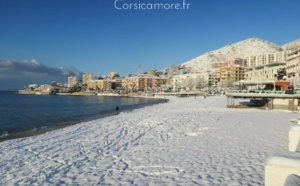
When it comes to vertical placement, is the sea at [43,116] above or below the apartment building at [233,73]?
below

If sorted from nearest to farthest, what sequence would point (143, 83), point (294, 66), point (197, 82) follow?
point (294, 66), point (197, 82), point (143, 83)

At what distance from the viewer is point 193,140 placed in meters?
14.4

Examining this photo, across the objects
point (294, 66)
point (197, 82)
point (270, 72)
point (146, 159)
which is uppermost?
point (270, 72)

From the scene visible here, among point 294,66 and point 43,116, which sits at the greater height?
point 294,66

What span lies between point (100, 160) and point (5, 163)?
5.33 metres

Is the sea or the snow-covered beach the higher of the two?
the snow-covered beach

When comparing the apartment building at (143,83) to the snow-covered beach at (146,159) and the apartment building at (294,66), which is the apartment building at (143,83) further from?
the snow-covered beach at (146,159)

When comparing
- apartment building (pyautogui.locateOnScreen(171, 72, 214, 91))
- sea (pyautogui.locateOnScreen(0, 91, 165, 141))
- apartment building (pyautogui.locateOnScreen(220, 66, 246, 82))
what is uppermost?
apartment building (pyautogui.locateOnScreen(220, 66, 246, 82))

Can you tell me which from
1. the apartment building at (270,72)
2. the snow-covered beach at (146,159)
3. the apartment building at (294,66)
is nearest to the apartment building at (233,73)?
the apartment building at (270,72)

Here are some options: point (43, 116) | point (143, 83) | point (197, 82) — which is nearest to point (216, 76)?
point (197, 82)

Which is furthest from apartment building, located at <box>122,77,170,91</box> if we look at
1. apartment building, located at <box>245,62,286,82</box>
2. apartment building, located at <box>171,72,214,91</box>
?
apartment building, located at <box>245,62,286,82</box>

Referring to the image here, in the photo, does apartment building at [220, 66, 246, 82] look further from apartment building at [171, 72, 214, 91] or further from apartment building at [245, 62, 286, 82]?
apartment building at [245, 62, 286, 82]

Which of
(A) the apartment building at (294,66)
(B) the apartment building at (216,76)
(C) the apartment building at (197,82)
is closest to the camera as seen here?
(A) the apartment building at (294,66)

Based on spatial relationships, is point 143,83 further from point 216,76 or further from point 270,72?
point 270,72
